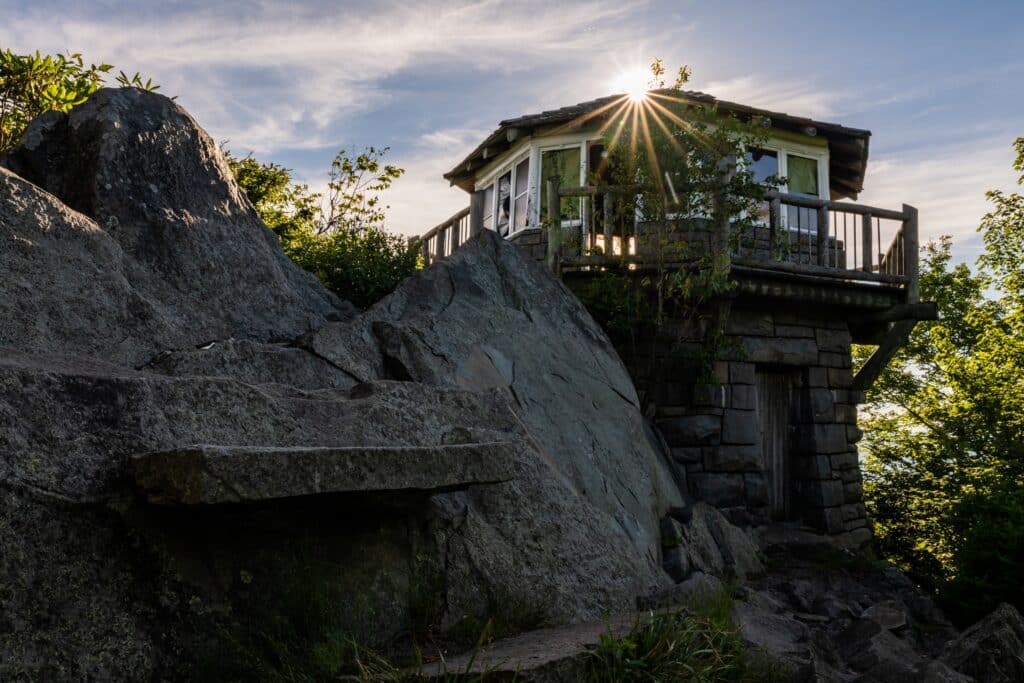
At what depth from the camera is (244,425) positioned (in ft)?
11.8

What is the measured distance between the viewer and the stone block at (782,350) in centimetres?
1076

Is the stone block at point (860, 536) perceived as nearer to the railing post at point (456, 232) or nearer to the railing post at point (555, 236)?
the railing post at point (555, 236)

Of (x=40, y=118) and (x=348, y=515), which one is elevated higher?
(x=40, y=118)

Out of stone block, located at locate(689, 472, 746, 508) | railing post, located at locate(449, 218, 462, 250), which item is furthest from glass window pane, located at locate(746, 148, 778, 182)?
stone block, located at locate(689, 472, 746, 508)

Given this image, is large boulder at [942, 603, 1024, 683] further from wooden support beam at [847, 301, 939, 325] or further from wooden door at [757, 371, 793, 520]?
wooden support beam at [847, 301, 939, 325]

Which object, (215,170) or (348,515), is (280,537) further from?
(215,170)

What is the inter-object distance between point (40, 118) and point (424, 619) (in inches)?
172

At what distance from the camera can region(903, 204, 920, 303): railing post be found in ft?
37.0

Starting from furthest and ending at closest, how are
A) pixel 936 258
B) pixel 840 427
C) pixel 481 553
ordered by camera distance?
pixel 936 258 < pixel 840 427 < pixel 481 553

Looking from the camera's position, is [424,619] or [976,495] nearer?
[424,619]

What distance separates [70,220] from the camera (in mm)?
4625

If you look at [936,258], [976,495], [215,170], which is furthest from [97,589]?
[936,258]

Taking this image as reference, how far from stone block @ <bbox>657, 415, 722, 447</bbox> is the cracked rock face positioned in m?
2.59

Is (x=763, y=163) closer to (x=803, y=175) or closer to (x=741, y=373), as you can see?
(x=803, y=175)
